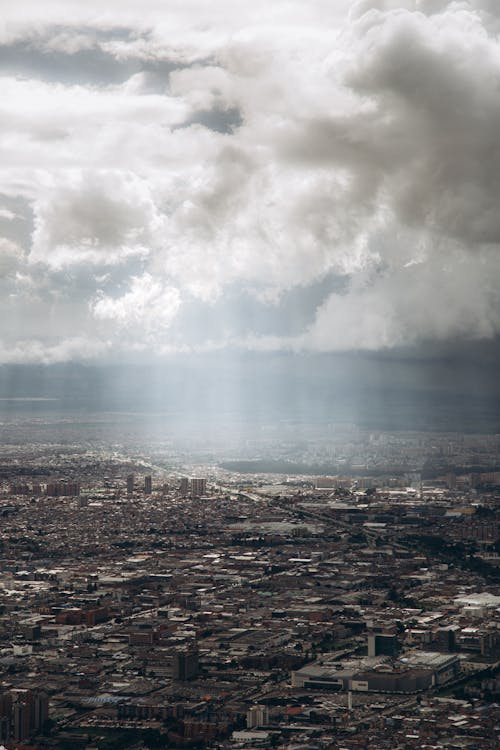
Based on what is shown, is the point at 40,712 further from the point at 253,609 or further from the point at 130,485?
the point at 130,485

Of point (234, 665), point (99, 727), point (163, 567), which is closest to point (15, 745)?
point (99, 727)

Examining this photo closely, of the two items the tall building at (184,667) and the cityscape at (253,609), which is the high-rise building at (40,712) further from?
the tall building at (184,667)

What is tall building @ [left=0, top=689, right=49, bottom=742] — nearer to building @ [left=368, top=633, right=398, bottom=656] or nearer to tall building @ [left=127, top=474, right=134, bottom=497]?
building @ [left=368, top=633, right=398, bottom=656]

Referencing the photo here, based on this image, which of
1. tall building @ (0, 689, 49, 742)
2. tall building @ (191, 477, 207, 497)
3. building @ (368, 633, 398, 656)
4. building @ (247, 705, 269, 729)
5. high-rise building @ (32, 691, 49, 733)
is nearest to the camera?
tall building @ (0, 689, 49, 742)

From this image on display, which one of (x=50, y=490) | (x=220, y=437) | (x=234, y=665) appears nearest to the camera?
(x=234, y=665)

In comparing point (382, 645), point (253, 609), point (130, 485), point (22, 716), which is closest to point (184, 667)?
point (382, 645)

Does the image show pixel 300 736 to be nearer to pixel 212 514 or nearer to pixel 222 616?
pixel 222 616

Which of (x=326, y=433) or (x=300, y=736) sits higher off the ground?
(x=326, y=433)

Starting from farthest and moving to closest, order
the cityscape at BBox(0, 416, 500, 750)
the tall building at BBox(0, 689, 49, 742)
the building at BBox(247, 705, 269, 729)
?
the cityscape at BBox(0, 416, 500, 750)
the building at BBox(247, 705, 269, 729)
the tall building at BBox(0, 689, 49, 742)

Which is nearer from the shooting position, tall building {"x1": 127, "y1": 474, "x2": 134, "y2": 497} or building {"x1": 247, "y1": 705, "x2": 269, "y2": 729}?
building {"x1": 247, "y1": 705, "x2": 269, "y2": 729}

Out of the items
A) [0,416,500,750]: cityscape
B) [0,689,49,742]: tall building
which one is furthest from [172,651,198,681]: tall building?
[0,689,49,742]: tall building

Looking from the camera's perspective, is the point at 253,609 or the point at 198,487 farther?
the point at 198,487
